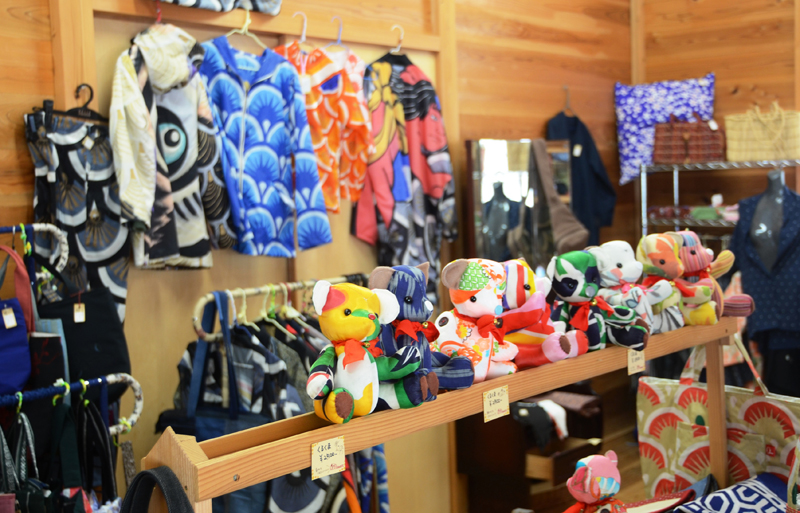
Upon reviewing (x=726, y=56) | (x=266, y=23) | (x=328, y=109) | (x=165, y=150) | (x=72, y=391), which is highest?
(x=726, y=56)

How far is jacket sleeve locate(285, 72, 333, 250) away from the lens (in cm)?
257

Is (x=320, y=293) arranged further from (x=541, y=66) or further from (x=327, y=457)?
(x=541, y=66)

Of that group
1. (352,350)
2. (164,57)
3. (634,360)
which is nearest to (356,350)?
(352,350)

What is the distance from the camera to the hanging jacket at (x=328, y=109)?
2.66m

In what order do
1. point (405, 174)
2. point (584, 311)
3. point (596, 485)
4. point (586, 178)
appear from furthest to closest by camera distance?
point (586, 178)
point (405, 174)
point (584, 311)
point (596, 485)

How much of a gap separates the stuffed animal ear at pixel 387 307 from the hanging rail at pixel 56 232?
1148 millimetres

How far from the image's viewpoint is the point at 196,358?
195 centimetres

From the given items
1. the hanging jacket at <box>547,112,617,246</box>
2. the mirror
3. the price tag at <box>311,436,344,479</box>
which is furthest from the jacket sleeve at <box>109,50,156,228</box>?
the hanging jacket at <box>547,112,617,246</box>

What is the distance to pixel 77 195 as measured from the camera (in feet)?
6.89

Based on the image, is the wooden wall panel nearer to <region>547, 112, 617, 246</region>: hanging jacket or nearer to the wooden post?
<region>547, 112, 617, 246</region>: hanging jacket

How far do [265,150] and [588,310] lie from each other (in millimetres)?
1402

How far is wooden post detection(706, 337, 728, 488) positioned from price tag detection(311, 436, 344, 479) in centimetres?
122

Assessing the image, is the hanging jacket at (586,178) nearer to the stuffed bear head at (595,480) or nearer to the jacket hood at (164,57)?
the jacket hood at (164,57)

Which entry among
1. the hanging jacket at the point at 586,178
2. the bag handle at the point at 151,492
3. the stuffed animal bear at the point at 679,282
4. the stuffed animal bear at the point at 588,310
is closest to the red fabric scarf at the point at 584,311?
the stuffed animal bear at the point at 588,310
